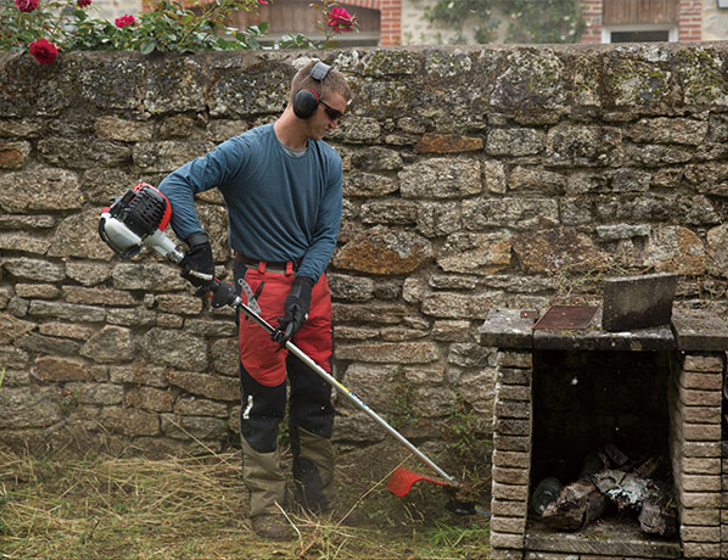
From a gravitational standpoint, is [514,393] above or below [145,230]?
below

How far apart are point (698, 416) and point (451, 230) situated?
1647mm

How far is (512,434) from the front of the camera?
317 cm

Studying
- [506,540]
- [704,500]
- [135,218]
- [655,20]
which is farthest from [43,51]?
[655,20]

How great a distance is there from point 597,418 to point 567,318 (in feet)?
2.56

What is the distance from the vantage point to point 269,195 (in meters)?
3.73

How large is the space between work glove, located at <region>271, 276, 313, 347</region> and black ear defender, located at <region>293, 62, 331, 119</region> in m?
0.73

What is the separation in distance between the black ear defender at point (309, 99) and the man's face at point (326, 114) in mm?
34

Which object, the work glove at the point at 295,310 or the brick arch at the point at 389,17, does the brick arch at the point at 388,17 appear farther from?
the work glove at the point at 295,310

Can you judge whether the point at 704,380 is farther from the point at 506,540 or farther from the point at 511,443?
the point at 506,540

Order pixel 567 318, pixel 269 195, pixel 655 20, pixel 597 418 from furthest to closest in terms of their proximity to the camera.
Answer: pixel 655 20
pixel 597 418
pixel 269 195
pixel 567 318

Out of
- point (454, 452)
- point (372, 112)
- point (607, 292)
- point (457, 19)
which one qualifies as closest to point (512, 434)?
point (607, 292)

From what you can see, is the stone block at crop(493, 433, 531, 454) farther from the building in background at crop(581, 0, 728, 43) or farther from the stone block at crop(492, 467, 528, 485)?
the building in background at crop(581, 0, 728, 43)

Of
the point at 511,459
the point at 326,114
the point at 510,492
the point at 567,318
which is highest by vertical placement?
the point at 326,114

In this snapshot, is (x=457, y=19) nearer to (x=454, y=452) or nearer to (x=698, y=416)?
(x=454, y=452)
